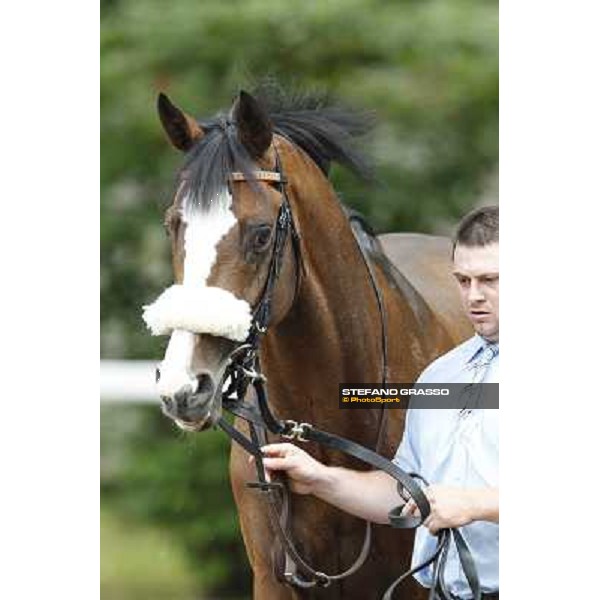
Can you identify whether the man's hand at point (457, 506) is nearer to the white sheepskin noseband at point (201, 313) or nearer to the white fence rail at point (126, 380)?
the white sheepskin noseband at point (201, 313)

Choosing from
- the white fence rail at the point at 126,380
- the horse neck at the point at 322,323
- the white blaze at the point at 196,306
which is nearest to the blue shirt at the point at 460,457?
the horse neck at the point at 322,323

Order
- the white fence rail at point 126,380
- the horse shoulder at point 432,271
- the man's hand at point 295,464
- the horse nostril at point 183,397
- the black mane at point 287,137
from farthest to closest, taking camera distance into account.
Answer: the white fence rail at point 126,380
the horse shoulder at point 432,271
the man's hand at point 295,464
the black mane at point 287,137
the horse nostril at point 183,397

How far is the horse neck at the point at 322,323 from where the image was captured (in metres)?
2.74

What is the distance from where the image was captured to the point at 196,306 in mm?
2453

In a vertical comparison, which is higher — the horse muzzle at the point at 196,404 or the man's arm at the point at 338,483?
the horse muzzle at the point at 196,404

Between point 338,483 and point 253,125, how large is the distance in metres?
0.68

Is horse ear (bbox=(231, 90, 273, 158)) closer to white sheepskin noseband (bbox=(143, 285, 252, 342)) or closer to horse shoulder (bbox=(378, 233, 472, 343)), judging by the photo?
white sheepskin noseband (bbox=(143, 285, 252, 342))

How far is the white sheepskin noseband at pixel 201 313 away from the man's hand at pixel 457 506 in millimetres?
517

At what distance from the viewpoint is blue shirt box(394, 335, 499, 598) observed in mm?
2781

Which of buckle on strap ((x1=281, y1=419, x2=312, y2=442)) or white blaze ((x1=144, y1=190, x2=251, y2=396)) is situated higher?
white blaze ((x1=144, y1=190, x2=251, y2=396))

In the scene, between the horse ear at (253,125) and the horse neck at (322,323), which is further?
the horse neck at (322,323)

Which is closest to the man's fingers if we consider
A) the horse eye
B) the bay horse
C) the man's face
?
the bay horse
